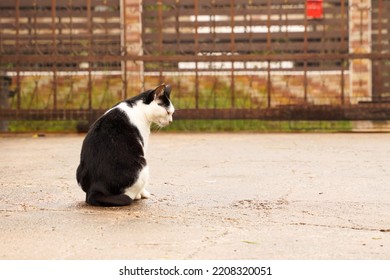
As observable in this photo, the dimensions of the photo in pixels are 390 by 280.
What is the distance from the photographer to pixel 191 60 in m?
11.8

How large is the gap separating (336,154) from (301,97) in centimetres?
443

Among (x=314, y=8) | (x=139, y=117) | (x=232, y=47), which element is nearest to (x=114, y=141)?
(x=139, y=117)

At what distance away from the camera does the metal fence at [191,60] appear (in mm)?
11727

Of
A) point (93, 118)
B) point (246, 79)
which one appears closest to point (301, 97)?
point (246, 79)

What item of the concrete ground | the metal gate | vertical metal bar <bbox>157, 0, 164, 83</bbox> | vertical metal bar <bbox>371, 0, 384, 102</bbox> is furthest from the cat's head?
the metal gate

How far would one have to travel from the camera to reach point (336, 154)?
8.42 meters

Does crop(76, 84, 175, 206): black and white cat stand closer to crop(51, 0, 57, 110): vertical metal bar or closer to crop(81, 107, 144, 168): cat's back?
crop(81, 107, 144, 168): cat's back

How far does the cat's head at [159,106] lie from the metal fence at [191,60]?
6.15 m

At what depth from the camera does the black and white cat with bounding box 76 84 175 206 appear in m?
5.02

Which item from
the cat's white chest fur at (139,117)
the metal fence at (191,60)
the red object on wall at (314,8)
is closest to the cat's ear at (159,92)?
the cat's white chest fur at (139,117)

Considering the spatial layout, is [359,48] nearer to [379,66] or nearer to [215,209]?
[379,66]

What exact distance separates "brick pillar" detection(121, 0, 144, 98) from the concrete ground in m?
3.70

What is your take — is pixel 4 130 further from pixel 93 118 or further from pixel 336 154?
pixel 336 154

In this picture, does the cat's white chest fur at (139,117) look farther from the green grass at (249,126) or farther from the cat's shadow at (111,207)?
the green grass at (249,126)
